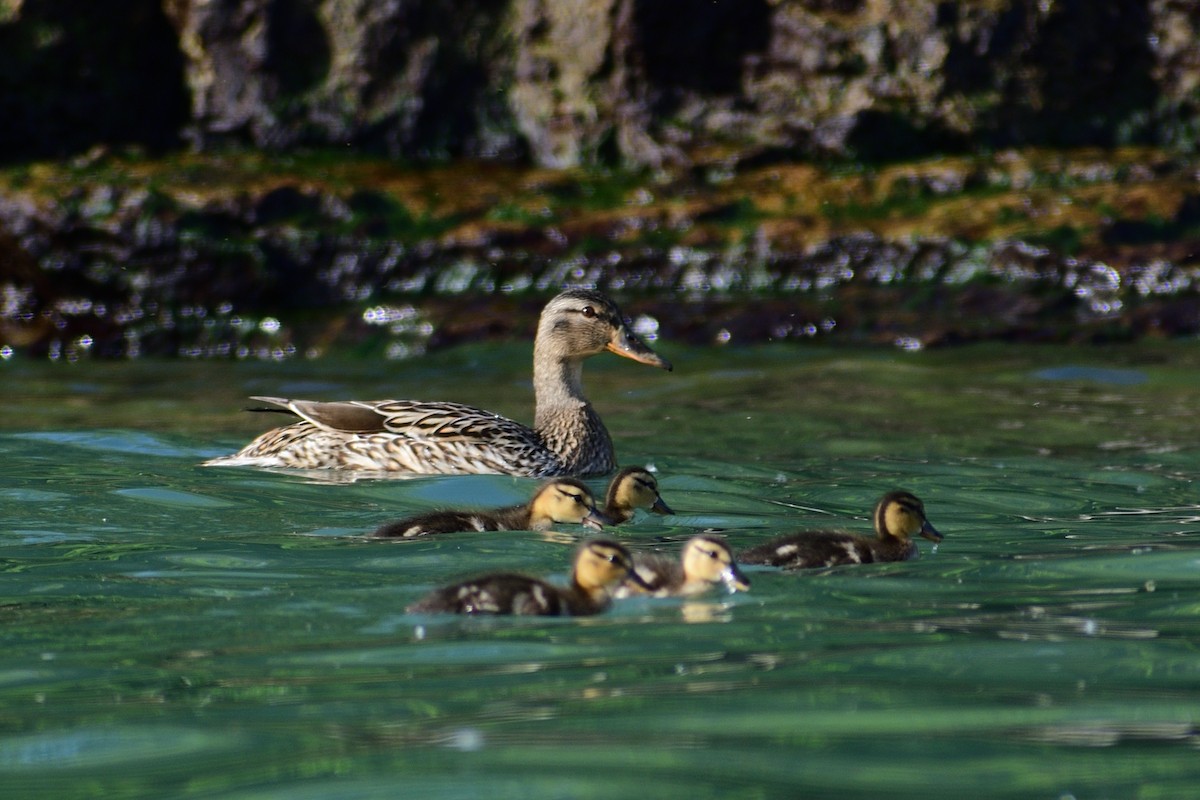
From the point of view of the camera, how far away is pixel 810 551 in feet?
21.3

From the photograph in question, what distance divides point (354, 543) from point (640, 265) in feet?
28.0

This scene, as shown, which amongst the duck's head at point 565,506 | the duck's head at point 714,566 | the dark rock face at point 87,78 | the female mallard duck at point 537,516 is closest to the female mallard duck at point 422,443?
the female mallard duck at point 537,516

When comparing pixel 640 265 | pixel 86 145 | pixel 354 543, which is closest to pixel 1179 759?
pixel 354 543

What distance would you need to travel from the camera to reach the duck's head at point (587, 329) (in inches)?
404

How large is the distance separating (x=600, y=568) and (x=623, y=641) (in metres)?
0.53

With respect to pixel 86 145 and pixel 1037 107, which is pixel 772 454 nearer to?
pixel 1037 107

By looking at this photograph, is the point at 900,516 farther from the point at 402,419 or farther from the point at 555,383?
the point at 555,383

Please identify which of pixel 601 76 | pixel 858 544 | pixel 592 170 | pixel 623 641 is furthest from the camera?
pixel 601 76

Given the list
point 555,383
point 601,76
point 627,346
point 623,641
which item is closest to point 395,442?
point 555,383

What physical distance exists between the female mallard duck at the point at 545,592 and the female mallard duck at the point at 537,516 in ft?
4.30

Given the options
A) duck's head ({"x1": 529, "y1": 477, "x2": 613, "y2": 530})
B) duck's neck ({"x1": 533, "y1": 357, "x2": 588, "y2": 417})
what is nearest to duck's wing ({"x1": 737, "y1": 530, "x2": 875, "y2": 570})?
duck's head ({"x1": 529, "y1": 477, "x2": 613, "y2": 530})

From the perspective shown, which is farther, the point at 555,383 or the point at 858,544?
the point at 555,383

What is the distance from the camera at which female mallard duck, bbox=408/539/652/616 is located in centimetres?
563

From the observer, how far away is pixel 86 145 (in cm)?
1683
